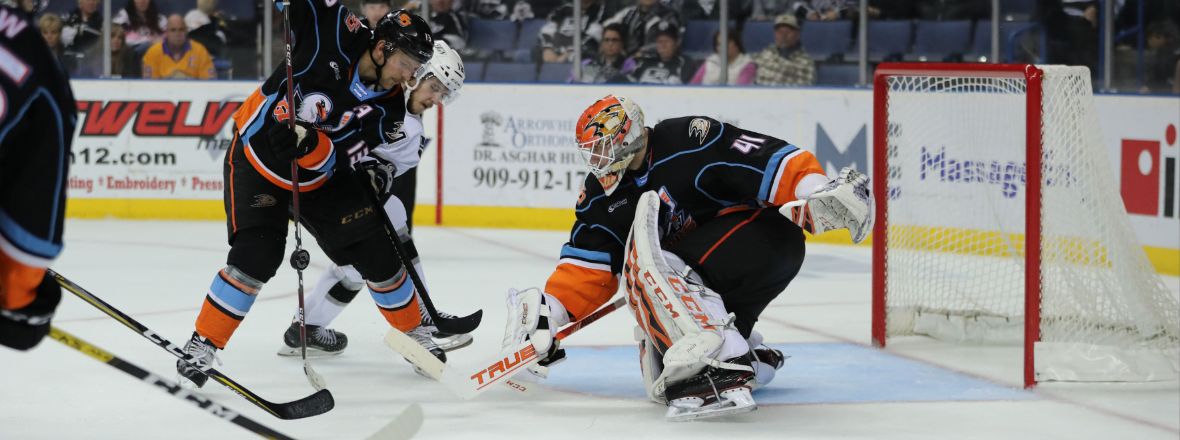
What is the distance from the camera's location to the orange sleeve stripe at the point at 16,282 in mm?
1766

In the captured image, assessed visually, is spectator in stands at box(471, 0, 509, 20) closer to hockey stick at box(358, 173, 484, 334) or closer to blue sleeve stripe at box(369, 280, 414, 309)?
hockey stick at box(358, 173, 484, 334)

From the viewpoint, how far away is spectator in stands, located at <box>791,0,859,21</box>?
23.1ft

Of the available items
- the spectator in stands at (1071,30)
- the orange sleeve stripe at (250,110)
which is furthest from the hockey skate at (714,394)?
the spectator in stands at (1071,30)

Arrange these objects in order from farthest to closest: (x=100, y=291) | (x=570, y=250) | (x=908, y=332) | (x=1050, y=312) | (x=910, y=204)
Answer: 1. (x=910, y=204)
2. (x=100, y=291)
3. (x=908, y=332)
4. (x=1050, y=312)
5. (x=570, y=250)

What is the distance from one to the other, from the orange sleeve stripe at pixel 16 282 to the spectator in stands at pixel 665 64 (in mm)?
5575

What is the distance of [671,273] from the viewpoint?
10.1 feet

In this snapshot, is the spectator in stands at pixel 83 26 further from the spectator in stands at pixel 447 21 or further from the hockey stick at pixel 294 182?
the hockey stick at pixel 294 182

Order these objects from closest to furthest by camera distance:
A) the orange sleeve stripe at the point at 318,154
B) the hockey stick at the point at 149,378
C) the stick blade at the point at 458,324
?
the hockey stick at the point at 149,378
the orange sleeve stripe at the point at 318,154
the stick blade at the point at 458,324

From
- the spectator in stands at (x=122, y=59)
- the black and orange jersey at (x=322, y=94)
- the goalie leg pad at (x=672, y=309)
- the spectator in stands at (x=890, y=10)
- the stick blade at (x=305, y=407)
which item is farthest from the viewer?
the spectator in stands at (x=122, y=59)

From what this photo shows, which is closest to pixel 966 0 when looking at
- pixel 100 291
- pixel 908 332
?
pixel 908 332

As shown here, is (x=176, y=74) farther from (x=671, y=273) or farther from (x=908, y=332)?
(x=671, y=273)

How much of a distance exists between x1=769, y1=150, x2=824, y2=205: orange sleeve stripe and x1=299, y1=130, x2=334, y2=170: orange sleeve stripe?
1.02 meters

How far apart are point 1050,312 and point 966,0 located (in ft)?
11.8

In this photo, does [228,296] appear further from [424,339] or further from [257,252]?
[424,339]
